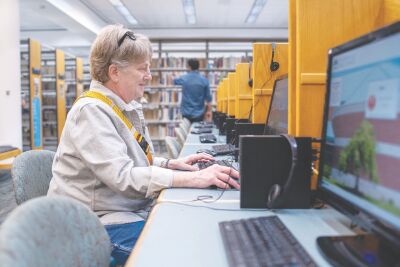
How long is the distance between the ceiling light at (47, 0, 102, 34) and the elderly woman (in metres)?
6.36

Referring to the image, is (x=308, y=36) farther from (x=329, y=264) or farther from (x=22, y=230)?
(x=22, y=230)

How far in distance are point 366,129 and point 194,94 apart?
5.15 meters

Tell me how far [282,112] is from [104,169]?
0.85m

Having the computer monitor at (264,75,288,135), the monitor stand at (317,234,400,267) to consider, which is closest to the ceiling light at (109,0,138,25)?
the computer monitor at (264,75,288,135)

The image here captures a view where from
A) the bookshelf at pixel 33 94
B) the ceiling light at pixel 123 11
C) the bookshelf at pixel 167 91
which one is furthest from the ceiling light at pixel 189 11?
the bookshelf at pixel 33 94

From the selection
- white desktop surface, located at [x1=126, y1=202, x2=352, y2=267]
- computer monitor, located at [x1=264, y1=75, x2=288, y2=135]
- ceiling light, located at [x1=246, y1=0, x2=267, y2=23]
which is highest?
ceiling light, located at [x1=246, y1=0, x2=267, y2=23]

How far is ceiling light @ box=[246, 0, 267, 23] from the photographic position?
8.07 metres

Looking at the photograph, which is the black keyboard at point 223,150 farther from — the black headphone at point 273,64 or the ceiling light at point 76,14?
the ceiling light at point 76,14

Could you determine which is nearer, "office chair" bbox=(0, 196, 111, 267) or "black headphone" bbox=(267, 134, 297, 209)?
"office chair" bbox=(0, 196, 111, 267)

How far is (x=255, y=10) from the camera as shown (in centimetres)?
875

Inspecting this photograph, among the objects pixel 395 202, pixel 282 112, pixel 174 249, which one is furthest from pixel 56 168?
pixel 395 202

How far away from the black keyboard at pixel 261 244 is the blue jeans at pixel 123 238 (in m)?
0.42

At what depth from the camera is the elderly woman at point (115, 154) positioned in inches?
48.6

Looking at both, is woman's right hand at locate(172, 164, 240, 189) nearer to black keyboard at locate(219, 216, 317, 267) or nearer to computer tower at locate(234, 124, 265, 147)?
black keyboard at locate(219, 216, 317, 267)
